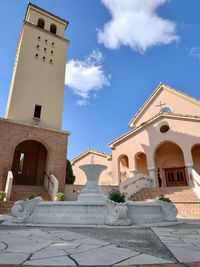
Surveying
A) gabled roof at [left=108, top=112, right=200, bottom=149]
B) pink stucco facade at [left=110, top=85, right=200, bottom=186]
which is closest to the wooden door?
pink stucco facade at [left=110, top=85, right=200, bottom=186]

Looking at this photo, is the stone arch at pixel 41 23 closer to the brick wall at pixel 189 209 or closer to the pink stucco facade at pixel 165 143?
the pink stucco facade at pixel 165 143

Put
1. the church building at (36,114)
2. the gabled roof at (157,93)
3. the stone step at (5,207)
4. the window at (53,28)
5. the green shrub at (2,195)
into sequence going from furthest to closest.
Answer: the window at (53,28) < the gabled roof at (157,93) < the church building at (36,114) < the green shrub at (2,195) < the stone step at (5,207)

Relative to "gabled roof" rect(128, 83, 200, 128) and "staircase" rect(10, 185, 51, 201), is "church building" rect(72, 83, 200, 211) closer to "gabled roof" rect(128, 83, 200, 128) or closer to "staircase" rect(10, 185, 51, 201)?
"gabled roof" rect(128, 83, 200, 128)

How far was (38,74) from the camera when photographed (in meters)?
17.8

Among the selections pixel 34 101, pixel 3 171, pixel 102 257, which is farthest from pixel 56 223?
pixel 34 101

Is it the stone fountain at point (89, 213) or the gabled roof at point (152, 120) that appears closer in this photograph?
the stone fountain at point (89, 213)

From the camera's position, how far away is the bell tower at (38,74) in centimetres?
1616

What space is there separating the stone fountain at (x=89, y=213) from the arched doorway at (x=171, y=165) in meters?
12.2

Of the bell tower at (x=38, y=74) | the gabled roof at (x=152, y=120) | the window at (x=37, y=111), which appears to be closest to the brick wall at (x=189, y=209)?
the gabled roof at (x=152, y=120)

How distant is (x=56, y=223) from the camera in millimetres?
6547

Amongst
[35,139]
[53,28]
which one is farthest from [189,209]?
[53,28]

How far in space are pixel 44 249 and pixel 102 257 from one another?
958 mm

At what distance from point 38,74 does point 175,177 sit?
52.7 feet

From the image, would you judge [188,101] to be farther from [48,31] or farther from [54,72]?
[48,31]
